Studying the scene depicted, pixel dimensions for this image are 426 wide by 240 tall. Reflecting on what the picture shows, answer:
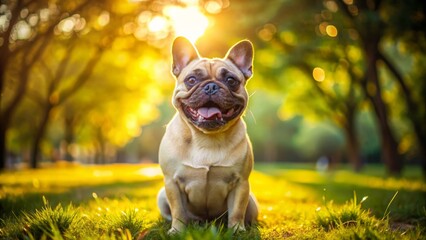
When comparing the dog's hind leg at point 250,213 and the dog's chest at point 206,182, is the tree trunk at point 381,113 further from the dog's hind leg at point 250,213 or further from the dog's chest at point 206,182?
the dog's chest at point 206,182

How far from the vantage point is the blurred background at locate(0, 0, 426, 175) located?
14.7 m

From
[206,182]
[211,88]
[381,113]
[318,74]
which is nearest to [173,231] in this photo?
[206,182]

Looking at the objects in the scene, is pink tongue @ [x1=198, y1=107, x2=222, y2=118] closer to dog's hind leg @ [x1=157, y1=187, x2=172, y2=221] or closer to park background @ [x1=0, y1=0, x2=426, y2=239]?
park background @ [x1=0, y1=0, x2=426, y2=239]

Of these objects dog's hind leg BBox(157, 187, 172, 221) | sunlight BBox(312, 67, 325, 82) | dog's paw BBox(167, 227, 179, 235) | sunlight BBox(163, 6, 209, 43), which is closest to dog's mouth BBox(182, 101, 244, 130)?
dog's paw BBox(167, 227, 179, 235)

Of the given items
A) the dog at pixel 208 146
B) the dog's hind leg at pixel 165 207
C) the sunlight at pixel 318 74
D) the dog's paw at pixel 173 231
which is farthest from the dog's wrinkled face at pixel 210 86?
the sunlight at pixel 318 74

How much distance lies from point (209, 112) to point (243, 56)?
942 millimetres

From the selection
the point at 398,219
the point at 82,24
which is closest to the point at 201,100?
the point at 398,219

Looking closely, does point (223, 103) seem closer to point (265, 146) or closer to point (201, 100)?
point (201, 100)

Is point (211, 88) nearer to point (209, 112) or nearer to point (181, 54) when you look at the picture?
point (209, 112)

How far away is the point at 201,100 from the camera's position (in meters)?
4.80

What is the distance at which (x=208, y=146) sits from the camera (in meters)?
5.01

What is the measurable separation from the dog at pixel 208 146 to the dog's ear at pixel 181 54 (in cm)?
2

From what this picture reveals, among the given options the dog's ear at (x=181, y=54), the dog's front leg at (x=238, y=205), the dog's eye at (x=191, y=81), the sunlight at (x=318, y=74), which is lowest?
the sunlight at (x=318, y=74)

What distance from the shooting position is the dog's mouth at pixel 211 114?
15.8 ft
